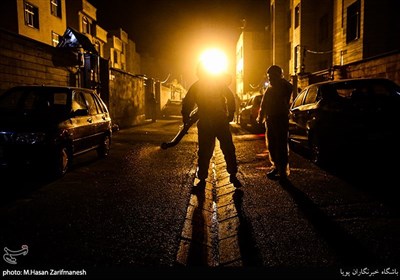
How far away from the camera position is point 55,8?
29.5 m

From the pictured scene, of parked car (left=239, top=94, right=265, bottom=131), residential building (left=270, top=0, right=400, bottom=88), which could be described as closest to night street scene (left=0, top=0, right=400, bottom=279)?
residential building (left=270, top=0, right=400, bottom=88)

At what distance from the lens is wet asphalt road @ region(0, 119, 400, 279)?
296 centimetres

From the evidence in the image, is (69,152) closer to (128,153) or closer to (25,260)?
(128,153)

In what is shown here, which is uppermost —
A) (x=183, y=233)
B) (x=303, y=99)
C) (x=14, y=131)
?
(x=303, y=99)

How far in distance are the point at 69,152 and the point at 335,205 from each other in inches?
187

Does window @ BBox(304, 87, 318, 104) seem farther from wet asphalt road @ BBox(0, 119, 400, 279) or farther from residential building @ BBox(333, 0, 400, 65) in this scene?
residential building @ BBox(333, 0, 400, 65)

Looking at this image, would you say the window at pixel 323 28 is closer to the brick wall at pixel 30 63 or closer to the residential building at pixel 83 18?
the brick wall at pixel 30 63

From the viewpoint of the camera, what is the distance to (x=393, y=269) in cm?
279

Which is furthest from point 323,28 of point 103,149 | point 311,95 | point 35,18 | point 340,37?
point 103,149

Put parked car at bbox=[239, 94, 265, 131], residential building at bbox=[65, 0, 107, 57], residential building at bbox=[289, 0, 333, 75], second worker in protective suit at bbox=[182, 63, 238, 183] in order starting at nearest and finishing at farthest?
second worker in protective suit at bbox=[182, 63, 238, 183] → parked car at bbox=[239, 94, 265, 131] → residential building at bbox=[289, 0, 333, 75] → residential building at bbox=[65, 0, 107, 57]

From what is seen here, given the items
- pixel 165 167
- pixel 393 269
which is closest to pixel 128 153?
pixel 165 167

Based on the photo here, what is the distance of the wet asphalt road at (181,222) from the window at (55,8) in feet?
84.7

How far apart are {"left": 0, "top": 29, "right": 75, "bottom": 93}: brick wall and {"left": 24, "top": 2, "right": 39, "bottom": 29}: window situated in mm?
14145

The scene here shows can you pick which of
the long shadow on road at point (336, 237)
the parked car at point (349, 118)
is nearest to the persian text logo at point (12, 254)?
the long shadow on road at point (336, 237)
